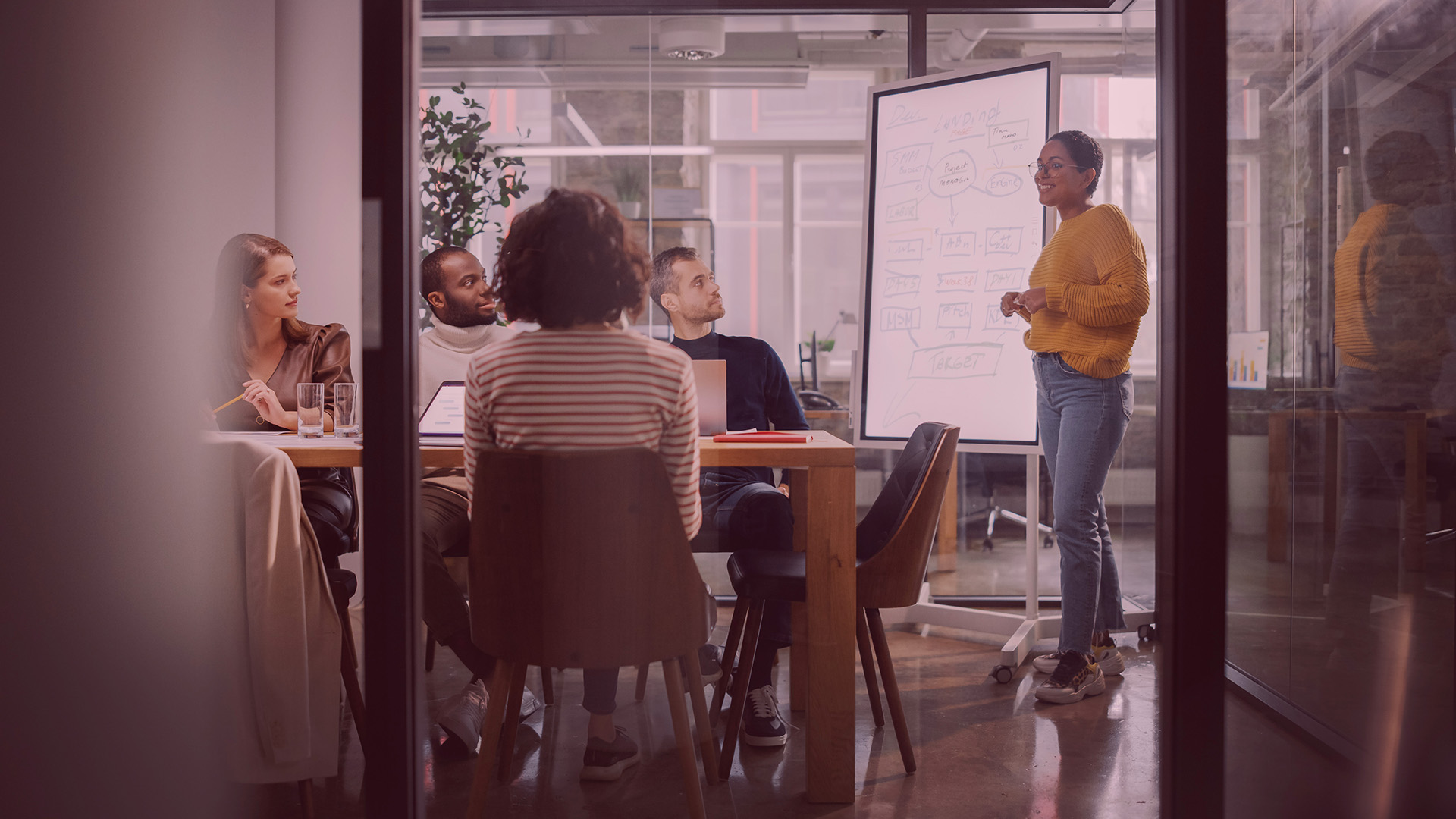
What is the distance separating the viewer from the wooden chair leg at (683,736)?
162 centimetres

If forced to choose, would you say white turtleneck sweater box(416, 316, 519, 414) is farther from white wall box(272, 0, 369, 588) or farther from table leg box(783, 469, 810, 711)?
table leg box(783, 469, 810, 711)

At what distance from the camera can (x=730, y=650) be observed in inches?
77.2

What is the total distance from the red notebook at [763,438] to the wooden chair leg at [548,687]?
56cm

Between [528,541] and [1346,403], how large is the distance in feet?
6.21

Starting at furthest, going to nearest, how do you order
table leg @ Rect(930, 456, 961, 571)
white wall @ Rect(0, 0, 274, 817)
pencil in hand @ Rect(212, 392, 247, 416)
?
table leg @ Rect(930, 456, 961, 571), pencil in hand @ Rect(212, 392, 247, 416), white wall @ Rect(0, 0, 274, 817)

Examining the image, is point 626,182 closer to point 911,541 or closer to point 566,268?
point 566,268

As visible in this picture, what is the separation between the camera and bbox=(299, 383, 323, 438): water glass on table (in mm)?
2068

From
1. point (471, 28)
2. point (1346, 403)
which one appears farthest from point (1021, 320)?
point (471, 28)

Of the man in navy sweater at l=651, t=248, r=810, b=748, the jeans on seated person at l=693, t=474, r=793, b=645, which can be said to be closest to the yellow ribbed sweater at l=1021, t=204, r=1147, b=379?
the man in navy sweater at l=651, t=248, r=810, b=748

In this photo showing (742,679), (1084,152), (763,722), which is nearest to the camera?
(742,679)

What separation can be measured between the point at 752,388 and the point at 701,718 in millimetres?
854

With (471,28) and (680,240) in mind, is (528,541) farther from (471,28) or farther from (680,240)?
(471,28)

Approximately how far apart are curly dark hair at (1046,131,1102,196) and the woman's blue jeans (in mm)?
566

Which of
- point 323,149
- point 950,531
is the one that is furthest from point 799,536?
point 950,531
